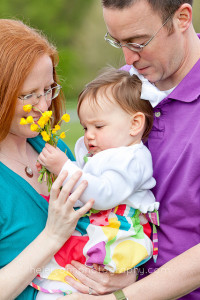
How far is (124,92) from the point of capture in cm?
265

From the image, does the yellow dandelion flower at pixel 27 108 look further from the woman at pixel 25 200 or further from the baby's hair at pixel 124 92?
the baby's hair at pixel 124 92

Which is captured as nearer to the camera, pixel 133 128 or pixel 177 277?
pixel 177 277

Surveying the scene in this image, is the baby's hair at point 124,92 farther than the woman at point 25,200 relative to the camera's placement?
Yes

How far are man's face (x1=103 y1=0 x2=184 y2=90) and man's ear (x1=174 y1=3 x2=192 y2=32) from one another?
0.04 metres

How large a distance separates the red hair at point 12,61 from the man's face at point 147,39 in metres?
0.42

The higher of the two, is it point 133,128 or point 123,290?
point 133,128

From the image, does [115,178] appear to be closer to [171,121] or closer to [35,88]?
[171,121]

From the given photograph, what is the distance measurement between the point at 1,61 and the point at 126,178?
0.83m

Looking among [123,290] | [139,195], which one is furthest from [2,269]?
[139,195]

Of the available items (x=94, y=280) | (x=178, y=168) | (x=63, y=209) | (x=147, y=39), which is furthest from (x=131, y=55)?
(x=94, y=280)

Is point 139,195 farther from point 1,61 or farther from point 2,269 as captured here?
point 1,61

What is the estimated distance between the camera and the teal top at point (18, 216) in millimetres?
2430

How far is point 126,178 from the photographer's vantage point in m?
2.44

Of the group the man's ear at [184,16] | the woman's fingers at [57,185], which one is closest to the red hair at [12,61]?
the woman's fingers at [57,185]
